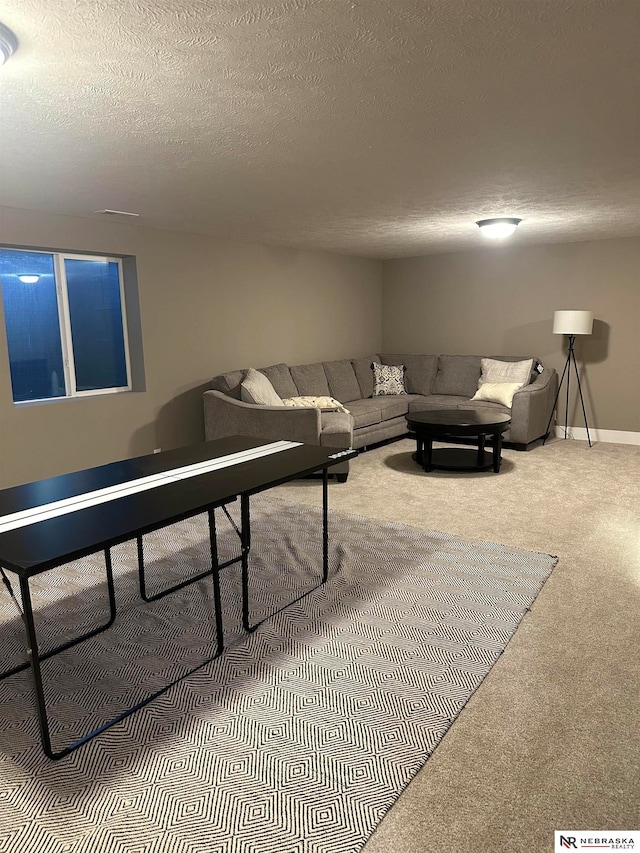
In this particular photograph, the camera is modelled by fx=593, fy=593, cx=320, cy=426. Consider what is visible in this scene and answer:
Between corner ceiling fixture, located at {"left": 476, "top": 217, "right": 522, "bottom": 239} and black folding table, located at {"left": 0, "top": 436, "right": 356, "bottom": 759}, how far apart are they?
283cm

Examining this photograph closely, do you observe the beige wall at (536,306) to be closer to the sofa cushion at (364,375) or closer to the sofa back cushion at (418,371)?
the sofa back cushion at (418,371)

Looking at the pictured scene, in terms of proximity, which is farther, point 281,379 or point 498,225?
point 281,379

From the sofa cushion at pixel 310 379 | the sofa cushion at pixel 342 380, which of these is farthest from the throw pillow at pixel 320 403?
the sofa cushion at pixel 342 380

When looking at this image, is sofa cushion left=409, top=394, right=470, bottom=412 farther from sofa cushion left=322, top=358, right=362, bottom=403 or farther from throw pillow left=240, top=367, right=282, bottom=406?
throw pillow left=240, top=367, right=282, bottom=406

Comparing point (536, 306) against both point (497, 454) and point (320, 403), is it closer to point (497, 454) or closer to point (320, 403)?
point (497, 454)

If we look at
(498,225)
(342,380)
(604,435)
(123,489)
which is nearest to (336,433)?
(342,380)

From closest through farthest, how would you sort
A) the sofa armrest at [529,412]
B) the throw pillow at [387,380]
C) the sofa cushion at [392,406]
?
Result: the sofa armrest at [529,412] → the sofa cushion at [392,406] → the throw pillow at [387,380]

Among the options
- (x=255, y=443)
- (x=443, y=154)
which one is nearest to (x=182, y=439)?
(x=255, y=443)

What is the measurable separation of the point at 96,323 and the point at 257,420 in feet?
5.30

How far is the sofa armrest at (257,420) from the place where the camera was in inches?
200

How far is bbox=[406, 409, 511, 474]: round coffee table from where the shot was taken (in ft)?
16.9

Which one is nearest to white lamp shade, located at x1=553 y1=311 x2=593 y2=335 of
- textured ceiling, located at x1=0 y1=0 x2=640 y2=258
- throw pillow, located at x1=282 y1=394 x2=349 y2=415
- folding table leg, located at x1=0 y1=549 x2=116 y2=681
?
textured ceiling, located at x1=0 y1=0 x2=640 y2=258

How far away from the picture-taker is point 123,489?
2.51 metres

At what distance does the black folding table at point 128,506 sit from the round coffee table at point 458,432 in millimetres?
2184
